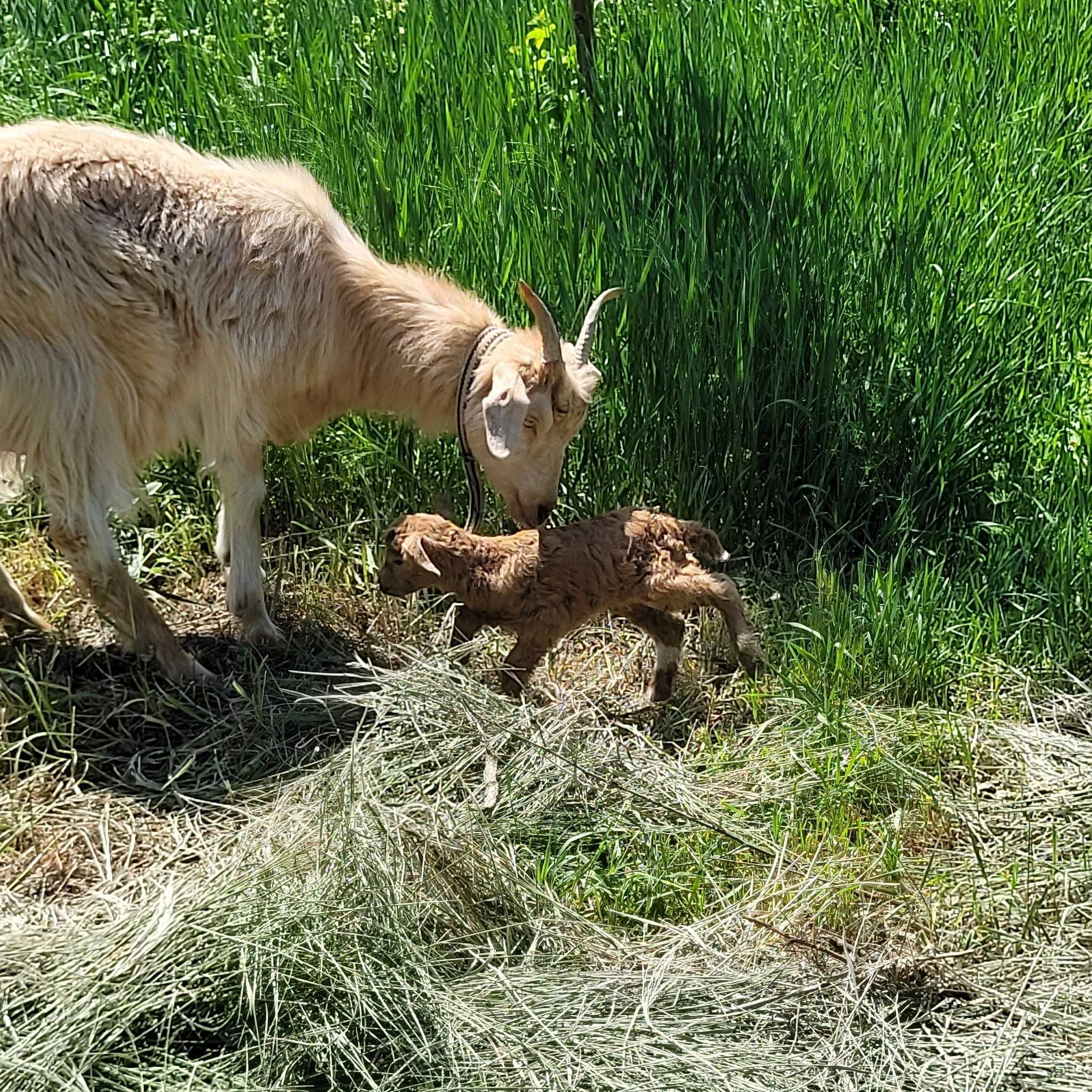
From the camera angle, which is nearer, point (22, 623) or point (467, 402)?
point (467, 402)

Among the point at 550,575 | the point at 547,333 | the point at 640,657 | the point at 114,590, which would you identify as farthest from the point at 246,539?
the point at 640,657

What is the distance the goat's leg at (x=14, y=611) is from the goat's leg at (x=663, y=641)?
6.67 feet

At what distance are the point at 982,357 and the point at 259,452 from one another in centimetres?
264

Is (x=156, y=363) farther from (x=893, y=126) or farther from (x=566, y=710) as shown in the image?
(x=893, y=126)

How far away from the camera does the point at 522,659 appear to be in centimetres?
440

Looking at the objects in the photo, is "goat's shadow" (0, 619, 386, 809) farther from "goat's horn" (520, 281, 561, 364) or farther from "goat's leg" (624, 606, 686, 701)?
"goat's horn" (520, 281, 561, 364)

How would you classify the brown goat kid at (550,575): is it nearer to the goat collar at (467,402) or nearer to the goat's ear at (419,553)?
the goat's ear at (419,553)

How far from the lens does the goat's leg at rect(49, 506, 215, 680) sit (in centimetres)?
446

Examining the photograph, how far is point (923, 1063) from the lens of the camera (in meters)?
3.27

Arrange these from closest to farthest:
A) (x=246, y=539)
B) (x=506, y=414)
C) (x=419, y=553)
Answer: (x=419, y=553) < (x=506, y=414) < (x=246, y=539)

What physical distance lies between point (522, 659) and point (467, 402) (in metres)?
0.93

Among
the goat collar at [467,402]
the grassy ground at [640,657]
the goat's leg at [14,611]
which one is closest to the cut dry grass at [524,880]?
the grassy ground at [640,657]

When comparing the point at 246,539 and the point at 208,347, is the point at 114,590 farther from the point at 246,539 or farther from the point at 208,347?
the point at 208,347

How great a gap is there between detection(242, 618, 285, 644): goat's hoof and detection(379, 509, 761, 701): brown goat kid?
2.26 ft
